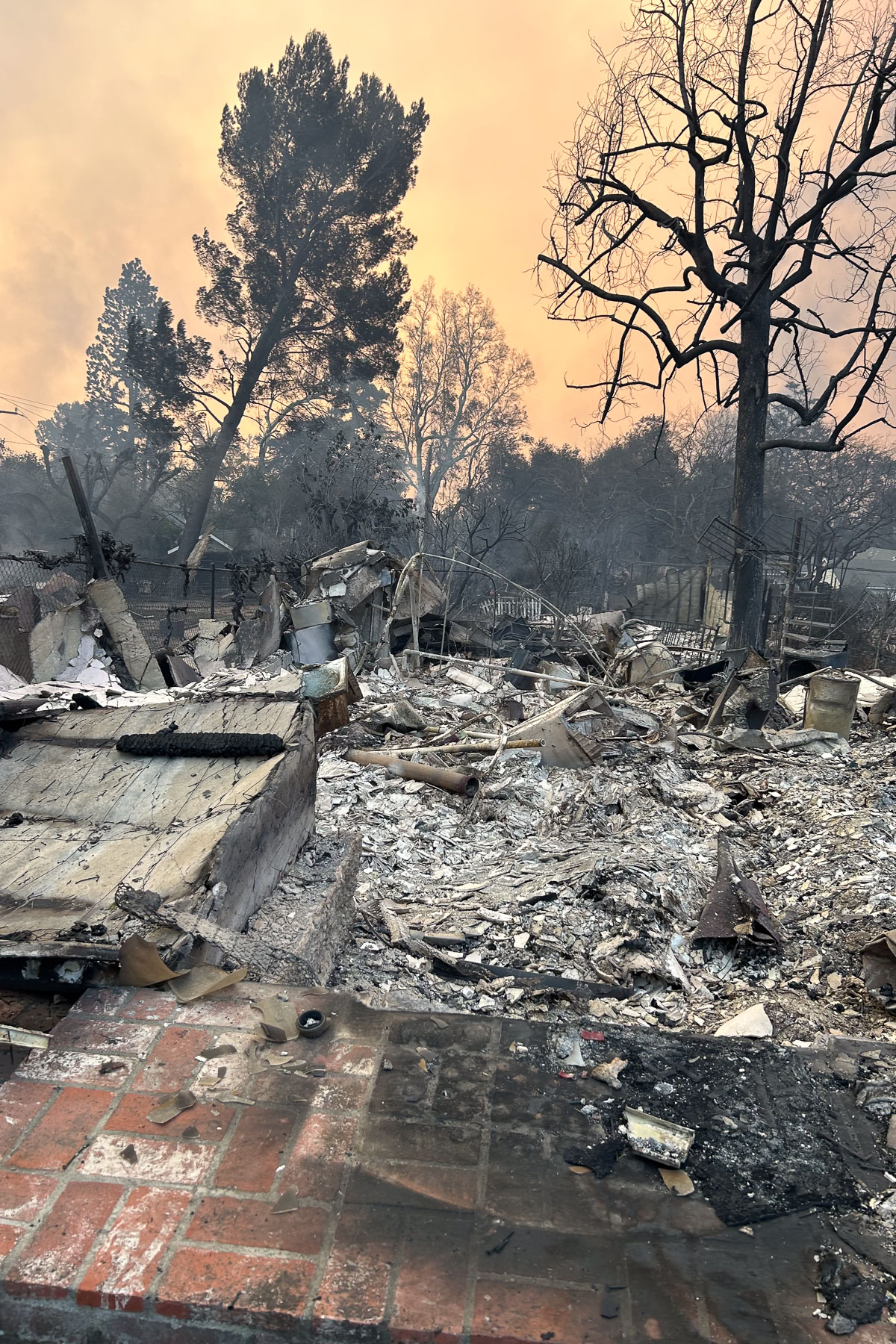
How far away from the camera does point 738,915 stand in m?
4.09

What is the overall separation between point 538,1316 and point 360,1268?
314mm

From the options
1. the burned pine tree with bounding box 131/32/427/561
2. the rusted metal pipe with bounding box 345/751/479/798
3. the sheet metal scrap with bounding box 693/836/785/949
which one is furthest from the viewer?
the burned pine tree with bounding box 131/32/427/561

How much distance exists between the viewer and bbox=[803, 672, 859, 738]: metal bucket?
7957 mm

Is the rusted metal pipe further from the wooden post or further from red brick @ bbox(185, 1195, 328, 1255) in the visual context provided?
the wooden post

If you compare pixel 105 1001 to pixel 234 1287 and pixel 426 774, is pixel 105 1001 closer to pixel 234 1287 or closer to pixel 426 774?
pixel 234 1287

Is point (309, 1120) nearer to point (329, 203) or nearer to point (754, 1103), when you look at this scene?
point (754, 1103)

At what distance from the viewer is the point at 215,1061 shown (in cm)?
181

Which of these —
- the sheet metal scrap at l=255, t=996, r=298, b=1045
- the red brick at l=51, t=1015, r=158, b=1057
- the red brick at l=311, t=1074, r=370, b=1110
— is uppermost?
the sheet metal scrap at l=255, t=996, r=298, b=1045

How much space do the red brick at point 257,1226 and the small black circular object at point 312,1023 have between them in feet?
1.52

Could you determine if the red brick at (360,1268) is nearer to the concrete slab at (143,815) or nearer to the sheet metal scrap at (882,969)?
the concrete slab at (143,815)

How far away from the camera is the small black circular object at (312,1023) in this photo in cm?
189

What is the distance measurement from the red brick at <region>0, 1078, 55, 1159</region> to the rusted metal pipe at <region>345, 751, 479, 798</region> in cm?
481

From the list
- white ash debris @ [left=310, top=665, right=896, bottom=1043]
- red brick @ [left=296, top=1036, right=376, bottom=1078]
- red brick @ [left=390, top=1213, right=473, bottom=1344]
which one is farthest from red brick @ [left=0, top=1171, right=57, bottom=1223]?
white ash debris @ [left=310, top=665, right=896, bottom=1043]

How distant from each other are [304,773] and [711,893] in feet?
8.03
